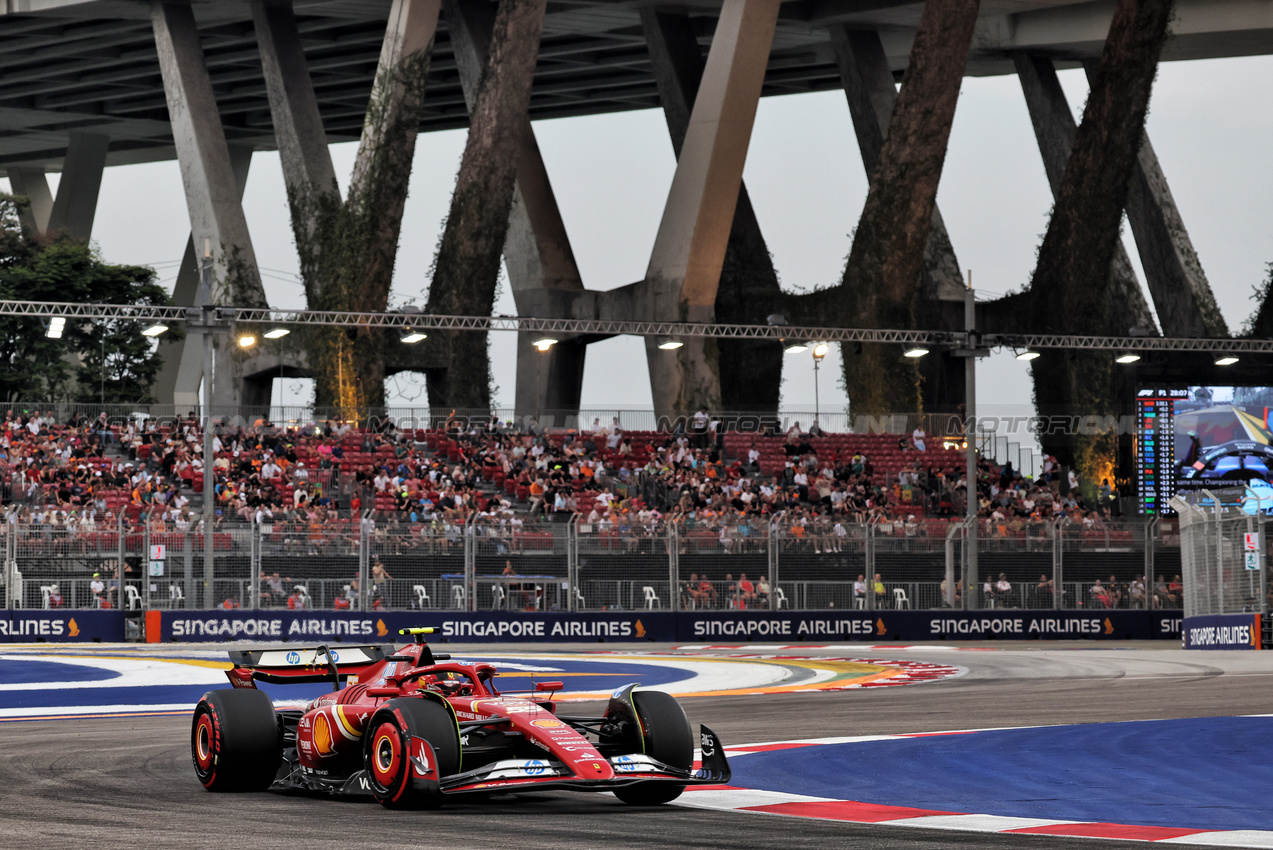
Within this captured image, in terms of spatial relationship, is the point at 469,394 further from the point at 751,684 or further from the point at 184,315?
the point at 751,684

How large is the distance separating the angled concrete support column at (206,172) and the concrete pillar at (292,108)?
5.97 ft

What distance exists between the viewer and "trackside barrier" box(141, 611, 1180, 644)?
32250 mm

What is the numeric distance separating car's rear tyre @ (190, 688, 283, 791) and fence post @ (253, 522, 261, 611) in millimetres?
20789

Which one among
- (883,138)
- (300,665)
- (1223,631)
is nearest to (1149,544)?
(1223,631)

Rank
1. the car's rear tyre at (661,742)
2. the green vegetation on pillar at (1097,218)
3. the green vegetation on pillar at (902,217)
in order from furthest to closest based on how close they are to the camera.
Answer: the green vegetation on pillar at (1097,218), the green vegetation on pillar at (902,217), the car's rear tyre at (661,742)

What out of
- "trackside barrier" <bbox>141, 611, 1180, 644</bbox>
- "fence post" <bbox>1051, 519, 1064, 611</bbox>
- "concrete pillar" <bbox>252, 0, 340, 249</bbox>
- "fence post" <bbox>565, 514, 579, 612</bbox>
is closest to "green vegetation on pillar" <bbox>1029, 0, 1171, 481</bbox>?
"trackside barrier" <bbox>141, 611, 1180, 644</bbox>

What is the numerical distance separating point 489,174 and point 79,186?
1247 inches

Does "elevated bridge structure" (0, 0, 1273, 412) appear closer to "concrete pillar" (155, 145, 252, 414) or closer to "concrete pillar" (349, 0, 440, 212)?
"concrete pillar" (349, 0, 440, 212)

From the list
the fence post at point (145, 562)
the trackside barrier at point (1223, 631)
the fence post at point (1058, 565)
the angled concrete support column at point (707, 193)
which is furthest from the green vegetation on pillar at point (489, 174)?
the trackside barrier at point (1223, 631)

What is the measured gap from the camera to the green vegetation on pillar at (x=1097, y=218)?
170 ft

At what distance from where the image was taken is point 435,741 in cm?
995

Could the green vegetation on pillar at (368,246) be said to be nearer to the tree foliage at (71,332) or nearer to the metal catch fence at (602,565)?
the metal catch fence at (602,565)

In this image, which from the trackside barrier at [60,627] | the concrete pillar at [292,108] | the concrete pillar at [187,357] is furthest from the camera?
the concrete pillar at [187,357]

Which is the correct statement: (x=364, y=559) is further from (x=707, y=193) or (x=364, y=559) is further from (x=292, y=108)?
(x=292, y=108)
